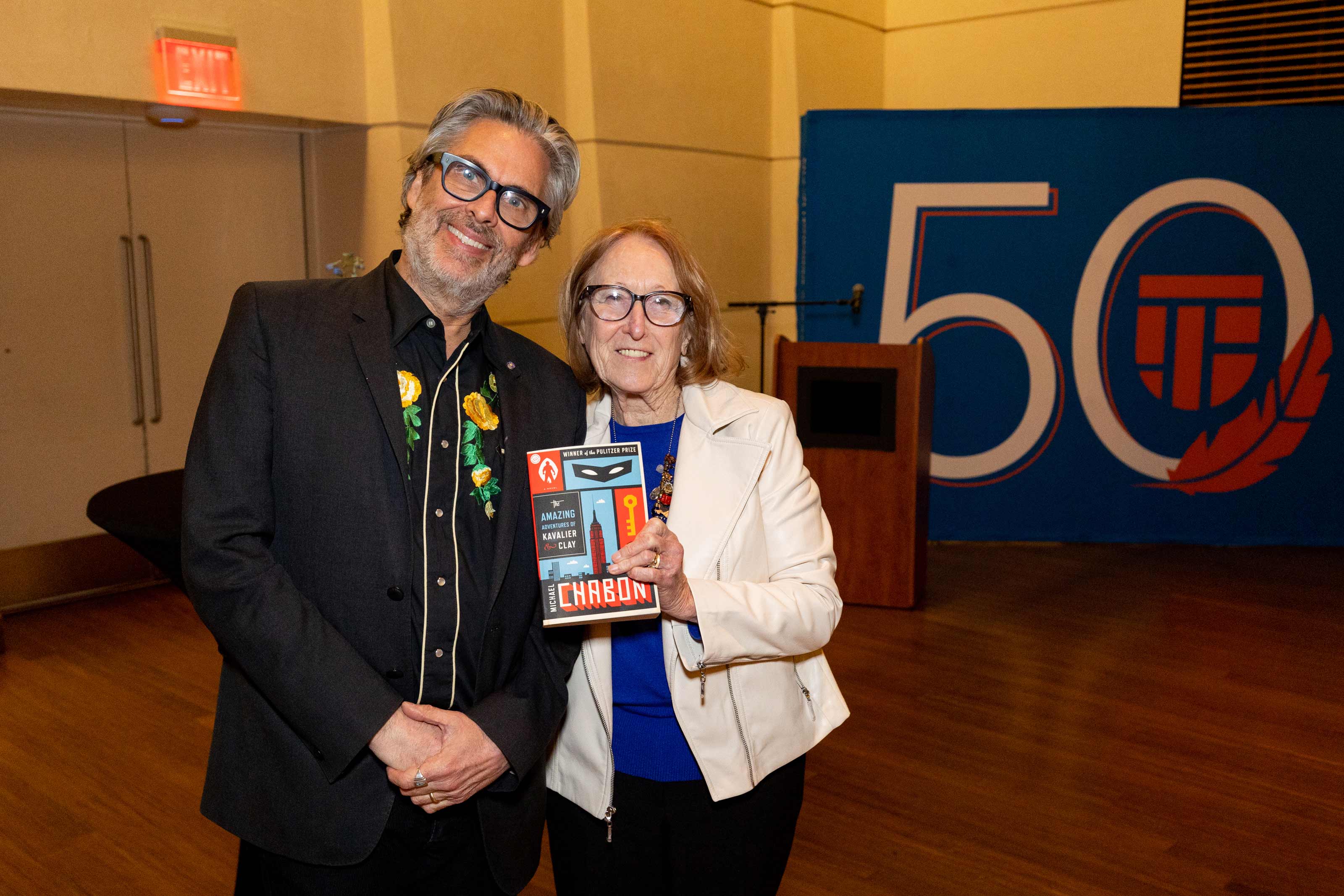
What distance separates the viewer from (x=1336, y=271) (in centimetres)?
571

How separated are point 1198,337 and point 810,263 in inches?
86.5

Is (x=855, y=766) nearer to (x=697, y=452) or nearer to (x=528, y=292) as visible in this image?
(x=697, y=452)

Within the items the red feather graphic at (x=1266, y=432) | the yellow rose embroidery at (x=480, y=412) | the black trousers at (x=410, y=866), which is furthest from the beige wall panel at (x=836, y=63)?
the black trousers at (x=410, y=866)

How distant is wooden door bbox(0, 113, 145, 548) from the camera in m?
4.53

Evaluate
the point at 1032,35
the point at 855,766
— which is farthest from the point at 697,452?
the point at 1032,35

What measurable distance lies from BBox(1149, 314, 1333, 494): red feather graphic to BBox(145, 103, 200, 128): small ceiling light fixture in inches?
210

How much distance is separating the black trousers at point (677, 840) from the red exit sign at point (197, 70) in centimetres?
384

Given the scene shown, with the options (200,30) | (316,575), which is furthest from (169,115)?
(316,575)

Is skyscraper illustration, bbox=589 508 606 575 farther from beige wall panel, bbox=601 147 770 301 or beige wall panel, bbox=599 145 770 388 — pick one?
beige wall panel, bbox=601 147 770 301

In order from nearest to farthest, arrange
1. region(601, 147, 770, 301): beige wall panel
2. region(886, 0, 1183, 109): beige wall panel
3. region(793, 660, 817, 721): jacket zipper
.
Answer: region(793, 660, 817, 721): jacket zipper, region(601, 147, 770, 301): beige wall panel, region(886, 0, 1183, 109): beige wall panel

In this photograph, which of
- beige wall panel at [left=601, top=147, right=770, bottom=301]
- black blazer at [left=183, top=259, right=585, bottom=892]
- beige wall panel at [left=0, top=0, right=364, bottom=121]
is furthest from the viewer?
beige wall panel at [left=601, top=147, right=770, bottom=301]

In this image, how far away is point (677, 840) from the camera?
171 cm

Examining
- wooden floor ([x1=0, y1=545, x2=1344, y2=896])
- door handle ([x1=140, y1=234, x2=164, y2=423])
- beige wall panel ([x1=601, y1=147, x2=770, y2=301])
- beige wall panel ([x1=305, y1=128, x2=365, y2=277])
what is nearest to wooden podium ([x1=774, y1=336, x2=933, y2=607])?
wooden floor ([x1=0, y1=545, x2=1344, y2=896])

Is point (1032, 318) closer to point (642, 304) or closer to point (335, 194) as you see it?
point (335, 194)
